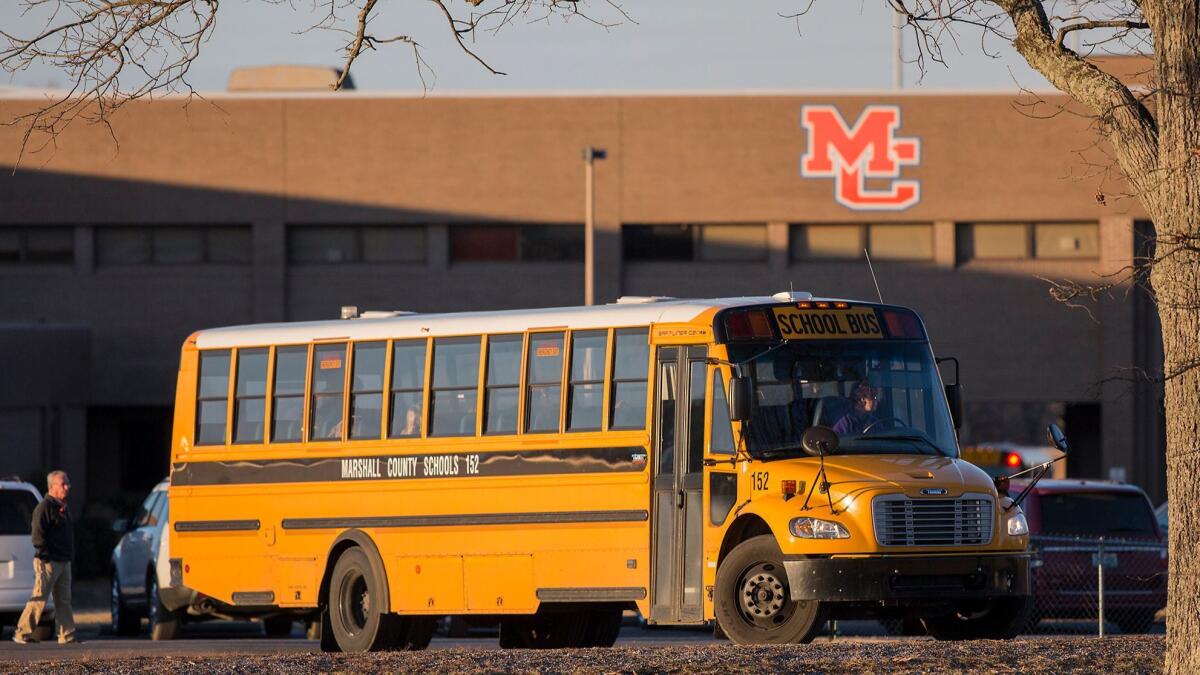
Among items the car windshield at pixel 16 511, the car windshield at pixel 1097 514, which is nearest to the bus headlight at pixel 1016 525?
the car windshield at pixel 1097 514

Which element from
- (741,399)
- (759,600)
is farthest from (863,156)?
(759,600)

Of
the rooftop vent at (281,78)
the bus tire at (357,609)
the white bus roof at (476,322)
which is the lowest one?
the bus tire at (357,609)

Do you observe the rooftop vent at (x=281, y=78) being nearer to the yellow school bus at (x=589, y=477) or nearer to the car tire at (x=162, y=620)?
the car tire at (x=162, y=620)

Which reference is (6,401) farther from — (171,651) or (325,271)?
(171,651)

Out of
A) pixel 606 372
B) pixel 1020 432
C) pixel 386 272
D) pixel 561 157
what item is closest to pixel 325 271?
pixel 386 272

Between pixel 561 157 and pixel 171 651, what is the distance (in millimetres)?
23823

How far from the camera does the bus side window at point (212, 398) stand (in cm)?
1838

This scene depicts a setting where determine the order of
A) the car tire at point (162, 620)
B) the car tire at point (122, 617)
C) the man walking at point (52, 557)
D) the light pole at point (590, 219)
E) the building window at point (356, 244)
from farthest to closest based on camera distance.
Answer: the building window at point (356, 244), the light pole at point (590, 219), the car tire at point (122, 617), the car tire at point (162, 620), the man walking at point (52, 557)

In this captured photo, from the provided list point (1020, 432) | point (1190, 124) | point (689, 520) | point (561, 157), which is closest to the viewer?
point (1190, 124)

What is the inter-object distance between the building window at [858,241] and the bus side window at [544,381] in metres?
24.8

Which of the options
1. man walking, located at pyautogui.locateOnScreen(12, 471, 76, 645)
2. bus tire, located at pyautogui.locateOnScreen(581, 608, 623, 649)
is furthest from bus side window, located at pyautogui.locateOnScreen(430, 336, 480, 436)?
man walking, located at pyautogui.locateOnScreen(12, 471, 76, 645)

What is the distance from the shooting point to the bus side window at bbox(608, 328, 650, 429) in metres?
14.9

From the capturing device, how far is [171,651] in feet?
57.5

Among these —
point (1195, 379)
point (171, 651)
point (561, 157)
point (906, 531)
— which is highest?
point (561, 157)
